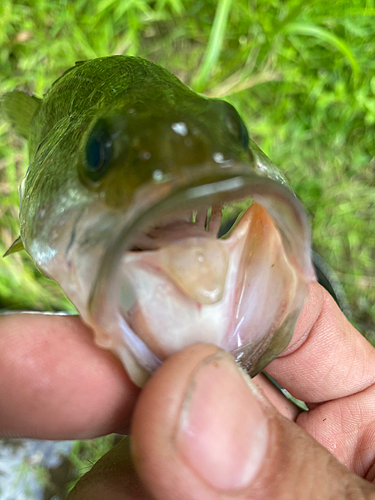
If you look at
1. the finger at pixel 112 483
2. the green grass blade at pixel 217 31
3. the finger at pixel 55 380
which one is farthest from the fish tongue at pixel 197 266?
the green grass blade at pixel 217 31

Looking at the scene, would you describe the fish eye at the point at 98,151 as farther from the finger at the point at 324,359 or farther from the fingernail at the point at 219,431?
the finger at the point at 324,359

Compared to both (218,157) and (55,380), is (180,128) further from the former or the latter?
(55,380)

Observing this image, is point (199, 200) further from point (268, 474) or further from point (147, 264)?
point (268, 474)

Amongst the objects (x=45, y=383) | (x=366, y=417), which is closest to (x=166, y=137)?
(x=45, y=383)

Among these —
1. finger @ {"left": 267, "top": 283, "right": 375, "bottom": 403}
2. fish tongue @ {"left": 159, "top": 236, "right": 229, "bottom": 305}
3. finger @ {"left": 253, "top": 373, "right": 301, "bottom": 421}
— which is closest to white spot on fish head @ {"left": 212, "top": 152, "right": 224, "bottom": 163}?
fish tongue @ {"left": 159, "top": 236, "right": 229, "bottom": 305}

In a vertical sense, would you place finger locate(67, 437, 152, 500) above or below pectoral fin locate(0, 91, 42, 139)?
below

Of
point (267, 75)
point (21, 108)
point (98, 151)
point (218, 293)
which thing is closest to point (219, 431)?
point (218, 293)

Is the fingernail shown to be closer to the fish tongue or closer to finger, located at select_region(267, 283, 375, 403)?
the fish tongue
